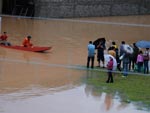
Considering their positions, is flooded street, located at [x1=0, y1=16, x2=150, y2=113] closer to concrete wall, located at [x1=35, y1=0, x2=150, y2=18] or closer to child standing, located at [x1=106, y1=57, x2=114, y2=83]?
child standing, located at [x1=106, y1=57, x2=114, y2=83]

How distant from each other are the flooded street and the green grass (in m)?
0.40

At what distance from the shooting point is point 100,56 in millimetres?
21672

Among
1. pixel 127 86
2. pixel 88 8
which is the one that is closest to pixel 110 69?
pixel 127 86

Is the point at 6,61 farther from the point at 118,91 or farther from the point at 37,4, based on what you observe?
the point at 37,4

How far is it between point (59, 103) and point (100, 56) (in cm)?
667

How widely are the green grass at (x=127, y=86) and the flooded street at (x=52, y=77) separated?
398mm

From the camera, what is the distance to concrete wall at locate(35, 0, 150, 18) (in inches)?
1743

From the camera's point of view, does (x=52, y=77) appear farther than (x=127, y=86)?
Yes

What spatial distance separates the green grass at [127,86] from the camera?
1611cm

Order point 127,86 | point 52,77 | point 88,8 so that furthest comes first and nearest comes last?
point 88,8 < point 52,77 < point 127,86

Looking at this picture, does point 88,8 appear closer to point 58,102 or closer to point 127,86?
point 127,86

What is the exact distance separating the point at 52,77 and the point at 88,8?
28854mm

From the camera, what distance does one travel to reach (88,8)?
1876 inches

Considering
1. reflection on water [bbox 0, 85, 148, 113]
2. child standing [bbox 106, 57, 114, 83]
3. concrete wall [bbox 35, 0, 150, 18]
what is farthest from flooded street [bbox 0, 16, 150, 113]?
concrete wall [bbox 35, 0, 150, 18]
